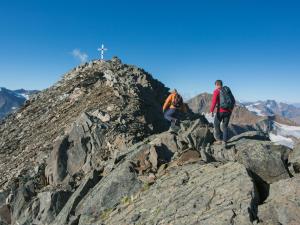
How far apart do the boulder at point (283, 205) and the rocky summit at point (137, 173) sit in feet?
0.11

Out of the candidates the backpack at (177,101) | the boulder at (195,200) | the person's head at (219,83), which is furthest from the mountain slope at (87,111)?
the boulder at (195,200)

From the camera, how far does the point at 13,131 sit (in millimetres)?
43344

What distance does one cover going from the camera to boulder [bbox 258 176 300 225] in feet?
42.4

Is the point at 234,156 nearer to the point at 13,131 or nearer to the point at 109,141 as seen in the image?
the point at 109,141

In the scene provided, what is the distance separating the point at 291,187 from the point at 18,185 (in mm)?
21071

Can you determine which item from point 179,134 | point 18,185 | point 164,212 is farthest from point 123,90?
point 164,212

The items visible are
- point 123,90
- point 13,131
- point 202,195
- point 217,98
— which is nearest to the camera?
point 202,195

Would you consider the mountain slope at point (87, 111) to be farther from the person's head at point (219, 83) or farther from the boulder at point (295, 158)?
the boulder at point (295, 158)

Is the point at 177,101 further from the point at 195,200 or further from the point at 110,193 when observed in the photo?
the point at 195,200

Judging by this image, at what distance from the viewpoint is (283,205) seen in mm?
13438

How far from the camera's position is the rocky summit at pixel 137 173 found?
14.4 metres

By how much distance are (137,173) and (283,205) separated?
8.33m

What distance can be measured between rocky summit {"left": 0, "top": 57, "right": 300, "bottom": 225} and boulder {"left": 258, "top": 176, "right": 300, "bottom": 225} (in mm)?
33

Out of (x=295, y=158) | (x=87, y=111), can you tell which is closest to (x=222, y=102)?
(x=295, y=158)
